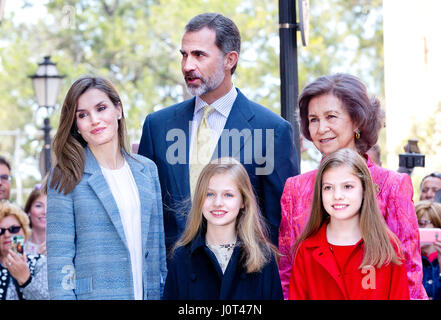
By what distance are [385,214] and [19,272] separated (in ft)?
10.2

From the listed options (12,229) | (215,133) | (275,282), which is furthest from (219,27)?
(12,229)

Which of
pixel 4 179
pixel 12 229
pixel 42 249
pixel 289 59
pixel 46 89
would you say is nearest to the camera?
pixel 289 59

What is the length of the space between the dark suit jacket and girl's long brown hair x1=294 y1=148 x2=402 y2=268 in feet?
1.35

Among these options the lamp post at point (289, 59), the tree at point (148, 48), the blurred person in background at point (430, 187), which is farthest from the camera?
the tree at point (148, 48)

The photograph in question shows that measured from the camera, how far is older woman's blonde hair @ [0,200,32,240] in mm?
7094

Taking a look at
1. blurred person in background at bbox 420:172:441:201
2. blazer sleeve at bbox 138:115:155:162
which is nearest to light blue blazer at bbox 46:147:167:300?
blazer sleeve at bbox 138:115:155:162

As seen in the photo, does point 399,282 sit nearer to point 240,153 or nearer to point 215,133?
point 240,153

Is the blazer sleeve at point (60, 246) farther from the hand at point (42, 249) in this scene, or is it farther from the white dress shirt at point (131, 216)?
the hand at point (42, 249)

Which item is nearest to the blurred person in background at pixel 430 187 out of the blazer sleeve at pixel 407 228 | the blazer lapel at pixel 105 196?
the blazer sleeve at pixel 407 228

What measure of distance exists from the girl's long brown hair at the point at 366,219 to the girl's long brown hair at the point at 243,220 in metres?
0.21

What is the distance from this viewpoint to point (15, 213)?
7141 mm

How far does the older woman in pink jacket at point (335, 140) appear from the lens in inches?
170

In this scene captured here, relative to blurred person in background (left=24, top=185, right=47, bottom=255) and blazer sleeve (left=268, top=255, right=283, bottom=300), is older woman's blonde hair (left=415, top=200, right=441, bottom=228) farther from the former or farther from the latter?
blurred person in background (left=24, top=185, right=47, bottom=255)
